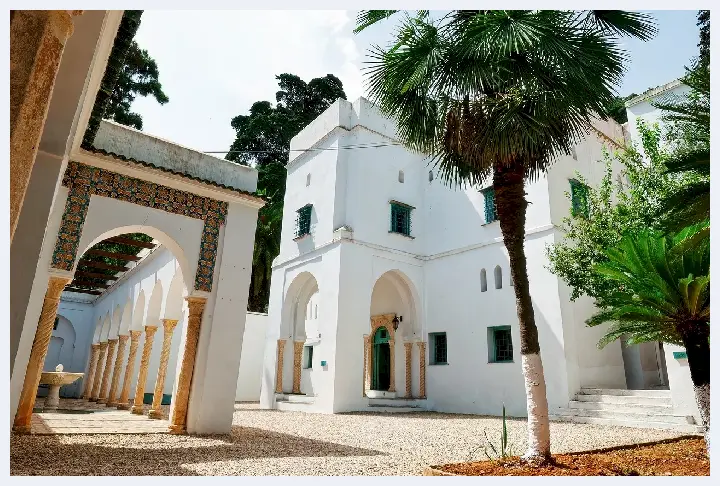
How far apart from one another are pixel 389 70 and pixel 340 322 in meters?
9.52

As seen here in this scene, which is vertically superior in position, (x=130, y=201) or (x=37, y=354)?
(x=130, y=201)

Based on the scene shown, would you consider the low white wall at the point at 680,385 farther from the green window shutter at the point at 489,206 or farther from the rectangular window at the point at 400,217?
the rectangular window at the point at 400,217

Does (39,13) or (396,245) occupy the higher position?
(396,245)

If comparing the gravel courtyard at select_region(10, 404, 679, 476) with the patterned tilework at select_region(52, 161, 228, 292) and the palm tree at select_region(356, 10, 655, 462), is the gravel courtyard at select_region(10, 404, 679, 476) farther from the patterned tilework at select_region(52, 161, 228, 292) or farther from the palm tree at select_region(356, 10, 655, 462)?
the patterned tilework at select_region(52, 161, 228, 292)

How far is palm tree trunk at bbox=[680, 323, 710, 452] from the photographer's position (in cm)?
524

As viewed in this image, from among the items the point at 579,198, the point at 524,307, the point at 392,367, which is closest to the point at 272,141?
the point at 392,367

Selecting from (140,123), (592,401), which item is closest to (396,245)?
(592,401)

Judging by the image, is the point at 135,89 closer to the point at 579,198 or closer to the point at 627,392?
the point at 579,198

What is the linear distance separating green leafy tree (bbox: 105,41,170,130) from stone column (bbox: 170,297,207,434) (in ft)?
54.4

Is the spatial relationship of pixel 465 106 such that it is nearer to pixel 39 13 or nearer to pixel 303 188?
pixel 39 13

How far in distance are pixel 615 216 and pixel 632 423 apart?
4487 mm

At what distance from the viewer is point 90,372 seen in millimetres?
20203

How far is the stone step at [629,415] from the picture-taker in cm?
997

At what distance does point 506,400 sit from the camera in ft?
45.5
